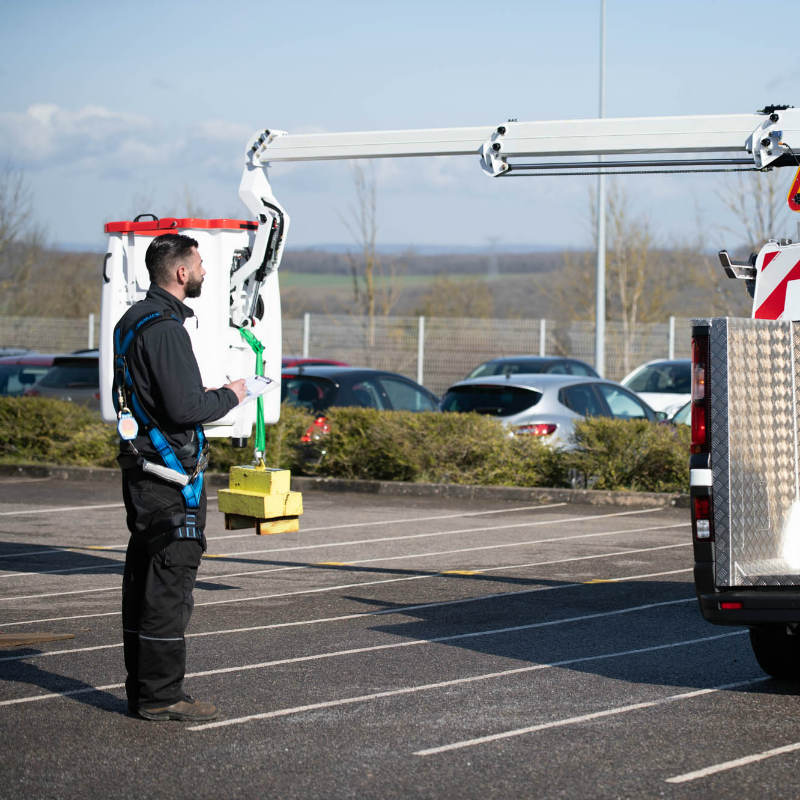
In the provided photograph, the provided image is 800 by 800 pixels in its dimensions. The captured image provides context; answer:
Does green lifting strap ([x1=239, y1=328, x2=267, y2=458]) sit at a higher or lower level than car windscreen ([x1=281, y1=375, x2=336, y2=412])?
lower

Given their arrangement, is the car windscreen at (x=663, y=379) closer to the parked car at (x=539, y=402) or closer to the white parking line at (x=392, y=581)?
the parked car at (x=539, y=402)

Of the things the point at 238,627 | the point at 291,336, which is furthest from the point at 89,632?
the point at 291,336

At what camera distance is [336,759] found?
17.4ft

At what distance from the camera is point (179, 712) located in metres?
5.78

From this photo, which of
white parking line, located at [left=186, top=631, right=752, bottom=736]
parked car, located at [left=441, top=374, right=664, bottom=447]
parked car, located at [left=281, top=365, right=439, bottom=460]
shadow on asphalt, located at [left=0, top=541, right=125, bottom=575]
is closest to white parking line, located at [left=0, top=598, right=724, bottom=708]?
white parking line, located at [left=186, top=631, right=752, bottom=736]

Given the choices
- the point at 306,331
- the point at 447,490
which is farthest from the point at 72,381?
the point at 306,331

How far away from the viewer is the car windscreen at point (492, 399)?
1617cm

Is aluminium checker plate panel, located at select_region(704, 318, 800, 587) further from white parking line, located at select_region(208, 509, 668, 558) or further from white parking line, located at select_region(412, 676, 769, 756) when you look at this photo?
white parking line, located at select_region(208, 509, 668, 558)

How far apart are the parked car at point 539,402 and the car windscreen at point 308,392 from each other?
5.05 ft

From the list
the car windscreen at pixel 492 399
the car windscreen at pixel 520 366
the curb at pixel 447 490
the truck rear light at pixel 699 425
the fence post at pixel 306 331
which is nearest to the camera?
the truck rear light at pixel 699 425

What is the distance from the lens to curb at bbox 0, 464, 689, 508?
14.2 meters

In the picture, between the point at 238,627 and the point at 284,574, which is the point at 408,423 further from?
the point at 238,627

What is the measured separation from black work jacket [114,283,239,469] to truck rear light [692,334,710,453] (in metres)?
2.18

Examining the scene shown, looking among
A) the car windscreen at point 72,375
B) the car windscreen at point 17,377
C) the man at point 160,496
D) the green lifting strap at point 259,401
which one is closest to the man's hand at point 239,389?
the man at point 160,496
